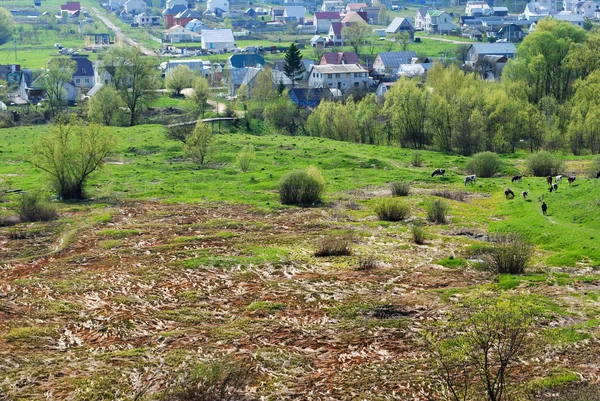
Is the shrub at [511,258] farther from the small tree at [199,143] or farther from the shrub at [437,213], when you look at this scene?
the small tree at [199,143]

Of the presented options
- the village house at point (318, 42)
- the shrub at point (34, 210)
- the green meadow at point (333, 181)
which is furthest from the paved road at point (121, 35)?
the shrub at point (34, 210)

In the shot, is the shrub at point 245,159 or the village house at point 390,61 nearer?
the shrub at point 245,159

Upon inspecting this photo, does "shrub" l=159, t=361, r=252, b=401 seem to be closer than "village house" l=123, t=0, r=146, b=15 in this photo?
Yes

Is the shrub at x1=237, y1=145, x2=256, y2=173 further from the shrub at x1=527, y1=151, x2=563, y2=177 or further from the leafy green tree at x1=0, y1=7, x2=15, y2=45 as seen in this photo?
the leafy green tree at x1=0, y1=7, x2=15, y2=45

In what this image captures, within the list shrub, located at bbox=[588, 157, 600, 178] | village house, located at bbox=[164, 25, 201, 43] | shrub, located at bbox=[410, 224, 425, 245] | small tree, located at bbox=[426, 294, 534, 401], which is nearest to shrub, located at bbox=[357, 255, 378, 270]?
shrub, located at bbox=[410, 224, 425, 245]

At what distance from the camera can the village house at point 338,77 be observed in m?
78.8

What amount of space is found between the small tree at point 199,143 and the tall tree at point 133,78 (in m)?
19.4

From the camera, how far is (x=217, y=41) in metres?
111

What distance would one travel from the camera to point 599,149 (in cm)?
4978

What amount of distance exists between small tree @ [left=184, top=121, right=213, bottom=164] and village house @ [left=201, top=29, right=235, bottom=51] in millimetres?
69021

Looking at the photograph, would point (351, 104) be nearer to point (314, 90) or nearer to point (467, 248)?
point (314, 90)

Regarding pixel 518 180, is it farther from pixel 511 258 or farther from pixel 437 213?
pixel 511 258

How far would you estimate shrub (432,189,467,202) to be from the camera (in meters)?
34.6

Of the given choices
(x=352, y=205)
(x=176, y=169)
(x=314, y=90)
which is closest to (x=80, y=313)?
(x=352, y=205)
